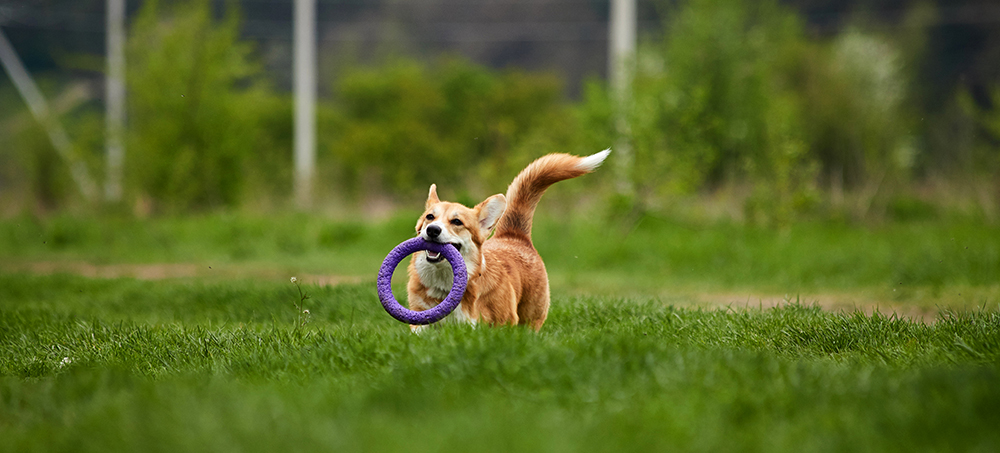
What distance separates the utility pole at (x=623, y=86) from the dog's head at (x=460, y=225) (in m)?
6.88

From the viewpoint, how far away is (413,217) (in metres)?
12.0

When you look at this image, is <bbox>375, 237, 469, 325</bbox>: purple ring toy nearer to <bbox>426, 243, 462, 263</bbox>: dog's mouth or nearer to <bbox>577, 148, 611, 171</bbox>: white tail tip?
<bbox>426, 243, 462, 263</bbox>: dog's mouth

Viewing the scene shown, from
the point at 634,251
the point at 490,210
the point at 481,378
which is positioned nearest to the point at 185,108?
the point at 634,251

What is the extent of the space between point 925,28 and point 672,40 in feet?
52.3

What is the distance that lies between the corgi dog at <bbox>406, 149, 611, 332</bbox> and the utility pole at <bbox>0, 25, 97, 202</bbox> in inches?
456

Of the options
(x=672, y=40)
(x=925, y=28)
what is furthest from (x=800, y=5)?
(x=672, y=40)

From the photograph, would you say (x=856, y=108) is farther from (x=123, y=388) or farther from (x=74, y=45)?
(x=74, y=45)

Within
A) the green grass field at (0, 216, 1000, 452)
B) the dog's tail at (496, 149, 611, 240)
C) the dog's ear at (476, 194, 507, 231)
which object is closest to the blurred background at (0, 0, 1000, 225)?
the green grass field at (0, 216, 1000, 452)

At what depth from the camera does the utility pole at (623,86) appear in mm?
10891

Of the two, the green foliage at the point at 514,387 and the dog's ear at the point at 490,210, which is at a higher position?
the dog's ear at the point at 490,210

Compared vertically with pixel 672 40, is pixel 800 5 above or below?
above

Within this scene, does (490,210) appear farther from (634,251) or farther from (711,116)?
(711,116)

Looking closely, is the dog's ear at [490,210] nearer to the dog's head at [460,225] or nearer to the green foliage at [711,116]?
the dog's head at [460,225]

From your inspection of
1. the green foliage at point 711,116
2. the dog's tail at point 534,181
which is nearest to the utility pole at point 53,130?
the green foliage at point 711,116
